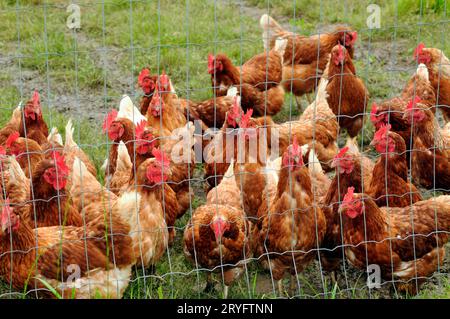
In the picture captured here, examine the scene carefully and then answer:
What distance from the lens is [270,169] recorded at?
488cm

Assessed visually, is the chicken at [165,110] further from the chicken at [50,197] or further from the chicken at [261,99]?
the chicken at [50,197]

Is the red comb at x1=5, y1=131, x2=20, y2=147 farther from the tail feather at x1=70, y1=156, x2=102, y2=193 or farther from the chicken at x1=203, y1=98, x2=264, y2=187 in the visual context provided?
the chicken at x1=203, y1=98, x2=264, y2=187

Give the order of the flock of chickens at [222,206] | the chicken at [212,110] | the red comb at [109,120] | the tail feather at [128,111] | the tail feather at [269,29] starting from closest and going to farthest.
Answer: the flock of chickens at [222,206] < the red comb at [109,120] < the tail feather at [128,111] < the chicken at [212,110] < the tail feather at [269,29]

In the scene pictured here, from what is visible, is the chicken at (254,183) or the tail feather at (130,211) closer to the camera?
the tail feather at (130,211)

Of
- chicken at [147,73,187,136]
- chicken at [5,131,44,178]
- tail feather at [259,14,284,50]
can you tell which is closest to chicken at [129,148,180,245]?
chicken at [5,131,44,178]

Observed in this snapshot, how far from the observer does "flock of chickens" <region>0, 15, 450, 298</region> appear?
4191mm

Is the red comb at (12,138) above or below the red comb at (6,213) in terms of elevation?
above

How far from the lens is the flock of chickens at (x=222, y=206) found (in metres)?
4.19

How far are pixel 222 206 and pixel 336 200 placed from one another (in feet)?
2.51

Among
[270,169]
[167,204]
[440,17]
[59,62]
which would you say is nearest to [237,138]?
[270,169]

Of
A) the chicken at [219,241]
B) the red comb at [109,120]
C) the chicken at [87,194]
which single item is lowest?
the chicken at [219,241]

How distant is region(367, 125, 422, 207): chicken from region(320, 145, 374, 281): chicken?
0.40ft

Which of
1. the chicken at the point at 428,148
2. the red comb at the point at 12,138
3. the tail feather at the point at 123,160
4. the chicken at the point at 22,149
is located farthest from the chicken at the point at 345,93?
the red comb at the point at 12,138

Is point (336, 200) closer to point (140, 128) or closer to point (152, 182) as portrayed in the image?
point (152, 182)
